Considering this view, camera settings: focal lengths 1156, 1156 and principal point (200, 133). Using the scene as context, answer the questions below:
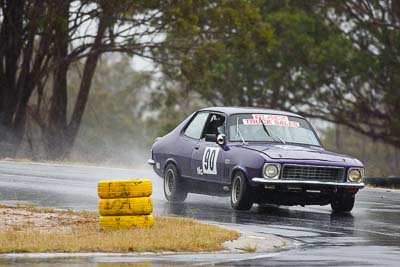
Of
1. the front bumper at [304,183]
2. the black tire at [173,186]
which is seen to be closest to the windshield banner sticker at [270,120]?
the black tire at [173,186]

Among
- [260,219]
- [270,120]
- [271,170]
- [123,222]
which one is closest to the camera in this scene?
[123,222]

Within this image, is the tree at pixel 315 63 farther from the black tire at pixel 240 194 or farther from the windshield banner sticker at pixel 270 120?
the black tire at pixel 240 194

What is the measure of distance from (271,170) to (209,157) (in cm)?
148

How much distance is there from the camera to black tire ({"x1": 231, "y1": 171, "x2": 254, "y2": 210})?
51.5ft

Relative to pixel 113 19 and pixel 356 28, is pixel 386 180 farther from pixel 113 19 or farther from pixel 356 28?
pixel 356 28

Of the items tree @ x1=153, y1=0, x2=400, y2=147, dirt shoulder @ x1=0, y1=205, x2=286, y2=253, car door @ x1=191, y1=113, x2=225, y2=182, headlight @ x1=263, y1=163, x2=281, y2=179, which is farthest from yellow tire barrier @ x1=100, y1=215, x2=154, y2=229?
tree @ x1=153, y1=0, x2=400, y2=147

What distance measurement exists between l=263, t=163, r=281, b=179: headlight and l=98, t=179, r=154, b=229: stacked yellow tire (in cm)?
317

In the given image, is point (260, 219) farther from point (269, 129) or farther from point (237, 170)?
point (269, 129)

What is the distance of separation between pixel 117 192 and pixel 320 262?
3.07 m

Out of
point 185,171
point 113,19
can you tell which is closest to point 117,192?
point 185,171

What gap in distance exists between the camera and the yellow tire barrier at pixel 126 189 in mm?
12555

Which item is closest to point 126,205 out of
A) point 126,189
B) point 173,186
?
point 126,189

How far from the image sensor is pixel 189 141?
17.6 metres

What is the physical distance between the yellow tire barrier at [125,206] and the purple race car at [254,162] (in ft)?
10.3
